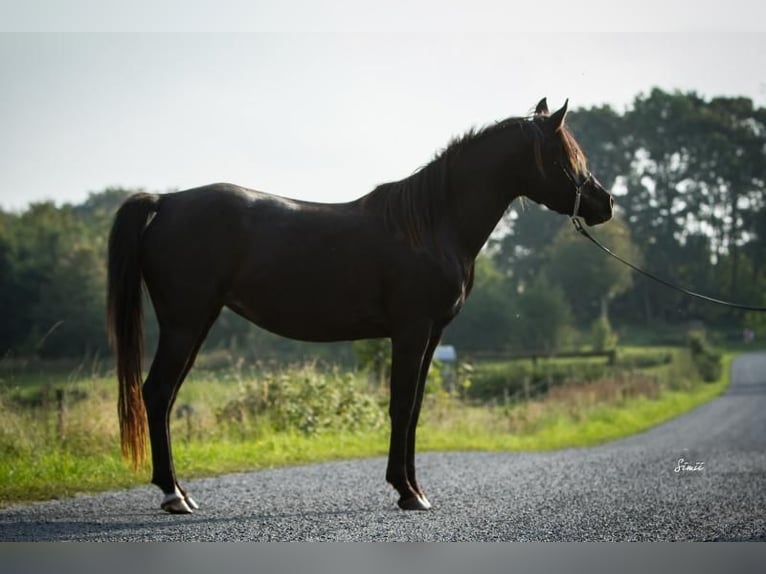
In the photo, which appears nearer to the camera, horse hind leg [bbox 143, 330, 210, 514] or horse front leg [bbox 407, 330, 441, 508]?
horse hind leg [bbox 143, 330, 210, 514]

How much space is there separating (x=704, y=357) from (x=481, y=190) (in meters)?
25.1

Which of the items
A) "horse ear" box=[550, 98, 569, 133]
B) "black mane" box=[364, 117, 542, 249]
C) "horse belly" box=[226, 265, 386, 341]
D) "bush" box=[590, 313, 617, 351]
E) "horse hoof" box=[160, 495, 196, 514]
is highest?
"horse ear" box=[550, 98, 569, 133]

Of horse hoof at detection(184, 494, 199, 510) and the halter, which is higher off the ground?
the halter

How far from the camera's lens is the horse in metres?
6.04

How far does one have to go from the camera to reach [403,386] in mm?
6027

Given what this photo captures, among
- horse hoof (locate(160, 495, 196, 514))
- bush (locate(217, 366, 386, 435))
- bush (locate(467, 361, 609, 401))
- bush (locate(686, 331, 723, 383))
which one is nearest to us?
horse hoof (locate(160, 495, 196, 514))

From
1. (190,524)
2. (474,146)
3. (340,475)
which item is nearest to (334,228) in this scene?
(474,146)

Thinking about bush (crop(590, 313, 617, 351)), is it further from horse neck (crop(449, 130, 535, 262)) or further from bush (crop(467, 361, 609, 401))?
horse neck (crop(449, 130, 535, 262))

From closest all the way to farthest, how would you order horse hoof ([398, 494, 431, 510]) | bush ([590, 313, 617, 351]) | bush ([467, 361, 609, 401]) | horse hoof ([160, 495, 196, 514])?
horse hoof ([160, 495, 196, 514])
horse hoof ([398, 494, 431, 510])
bush ([467, 361, 609, 401])
bush ([590, 313, 617, 351])

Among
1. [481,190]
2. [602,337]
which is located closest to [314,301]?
[481,190]

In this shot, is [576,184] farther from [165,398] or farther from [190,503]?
[190,503]

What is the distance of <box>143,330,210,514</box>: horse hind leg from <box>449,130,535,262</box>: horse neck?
2234 millimetres

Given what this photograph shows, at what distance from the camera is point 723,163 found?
3222 centimetres

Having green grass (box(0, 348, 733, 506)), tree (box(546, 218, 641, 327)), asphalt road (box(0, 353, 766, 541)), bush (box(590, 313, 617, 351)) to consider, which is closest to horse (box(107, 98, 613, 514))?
asphalt road (box(0, 353, 766, 541))
